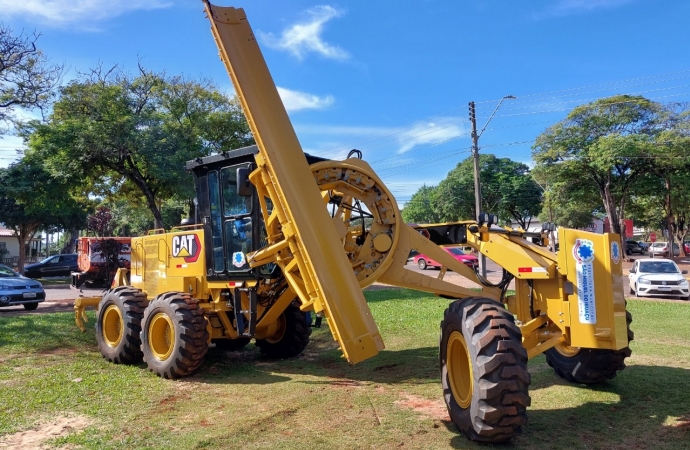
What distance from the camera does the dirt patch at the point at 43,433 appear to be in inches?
214

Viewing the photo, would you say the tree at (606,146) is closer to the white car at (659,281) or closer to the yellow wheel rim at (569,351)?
the white car at (659,281)

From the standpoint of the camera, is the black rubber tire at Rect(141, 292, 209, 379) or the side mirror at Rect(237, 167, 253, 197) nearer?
the side mirror at Rect(237, 167, 253, 197)

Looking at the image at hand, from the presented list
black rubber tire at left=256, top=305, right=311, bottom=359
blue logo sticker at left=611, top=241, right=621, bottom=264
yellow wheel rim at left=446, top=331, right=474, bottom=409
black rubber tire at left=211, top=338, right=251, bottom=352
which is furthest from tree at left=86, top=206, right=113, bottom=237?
blue logo sticker at left=611, top=241, right=621, bottom=264

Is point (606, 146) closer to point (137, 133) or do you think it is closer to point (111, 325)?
point (137, 133)

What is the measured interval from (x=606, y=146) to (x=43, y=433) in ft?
119

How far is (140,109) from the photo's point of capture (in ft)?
79.3

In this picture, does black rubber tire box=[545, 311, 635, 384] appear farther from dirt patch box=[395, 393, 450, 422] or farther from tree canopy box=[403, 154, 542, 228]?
tree canopy box=[403, 154, 542, 228]

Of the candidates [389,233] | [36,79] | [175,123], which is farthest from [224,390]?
[175,123]

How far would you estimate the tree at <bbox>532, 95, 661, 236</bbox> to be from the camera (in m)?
35.5

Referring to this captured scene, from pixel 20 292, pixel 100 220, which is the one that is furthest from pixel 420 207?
pixel 20 292

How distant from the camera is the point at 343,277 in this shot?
5820 millimetres

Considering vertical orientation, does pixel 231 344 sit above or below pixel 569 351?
below

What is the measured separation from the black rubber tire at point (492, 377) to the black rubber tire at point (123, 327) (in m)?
5.79

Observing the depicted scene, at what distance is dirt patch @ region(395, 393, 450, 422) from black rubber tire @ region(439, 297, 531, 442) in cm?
63
